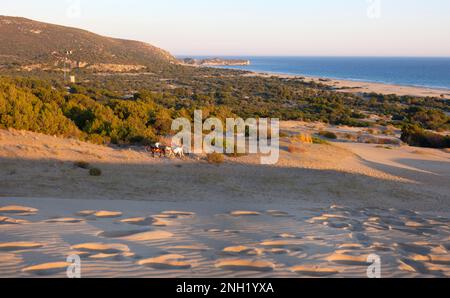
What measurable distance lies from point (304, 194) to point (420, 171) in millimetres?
6887

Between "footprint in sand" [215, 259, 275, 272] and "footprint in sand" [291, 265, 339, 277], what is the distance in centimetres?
33

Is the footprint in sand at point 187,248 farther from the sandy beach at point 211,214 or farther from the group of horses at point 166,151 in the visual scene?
the group of horses at point 166,151

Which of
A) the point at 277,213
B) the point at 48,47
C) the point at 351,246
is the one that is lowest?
the point at 277,213

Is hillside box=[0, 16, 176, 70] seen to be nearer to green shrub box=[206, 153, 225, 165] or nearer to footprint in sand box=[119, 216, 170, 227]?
green shrub box=[206, 153, 225, 165]

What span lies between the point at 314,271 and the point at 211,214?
343cm

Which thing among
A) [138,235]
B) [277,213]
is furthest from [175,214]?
[277,213]

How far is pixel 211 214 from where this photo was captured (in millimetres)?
8969

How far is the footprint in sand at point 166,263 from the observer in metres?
5.79

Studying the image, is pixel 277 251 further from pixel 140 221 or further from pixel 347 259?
pixel 140 221

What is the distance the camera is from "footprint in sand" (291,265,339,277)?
5754 millimetres

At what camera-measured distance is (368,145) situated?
885 inches

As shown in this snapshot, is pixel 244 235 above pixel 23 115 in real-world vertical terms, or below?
below
